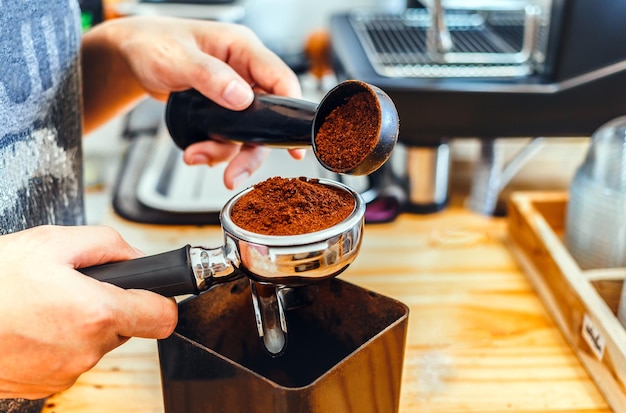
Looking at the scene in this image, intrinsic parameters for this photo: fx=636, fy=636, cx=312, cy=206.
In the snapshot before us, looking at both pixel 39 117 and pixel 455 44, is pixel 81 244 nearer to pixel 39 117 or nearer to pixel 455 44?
pixel 39 117

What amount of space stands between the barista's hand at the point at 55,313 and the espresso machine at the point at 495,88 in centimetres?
54

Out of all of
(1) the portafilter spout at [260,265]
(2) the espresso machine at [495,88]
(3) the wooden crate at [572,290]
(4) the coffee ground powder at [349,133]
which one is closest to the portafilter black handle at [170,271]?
(1) the portafilter spout at [260,265]

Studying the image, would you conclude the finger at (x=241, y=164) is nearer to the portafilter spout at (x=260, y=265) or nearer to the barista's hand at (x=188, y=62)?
the barista's hand at (x=188, y=62)

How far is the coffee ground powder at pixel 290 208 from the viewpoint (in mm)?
448

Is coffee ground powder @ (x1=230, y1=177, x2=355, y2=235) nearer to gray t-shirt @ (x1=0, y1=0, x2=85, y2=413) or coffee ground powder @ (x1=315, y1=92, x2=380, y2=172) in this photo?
coffee ground powder @ (x1=315, y1=92, x2=380, y2=172)

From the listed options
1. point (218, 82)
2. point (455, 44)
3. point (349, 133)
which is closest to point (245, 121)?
point (218, 82)

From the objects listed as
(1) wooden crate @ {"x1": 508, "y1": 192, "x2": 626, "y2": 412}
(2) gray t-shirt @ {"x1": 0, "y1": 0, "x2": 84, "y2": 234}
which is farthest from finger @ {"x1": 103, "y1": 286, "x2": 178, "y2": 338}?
(1) wooden crate @ {"x1": 508, "y1": 192, "x2": 626, "y2": 412}

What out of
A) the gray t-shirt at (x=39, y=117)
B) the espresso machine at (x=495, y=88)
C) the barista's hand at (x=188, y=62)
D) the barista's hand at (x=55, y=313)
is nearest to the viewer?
the barista's hand at (x=55, y=313)

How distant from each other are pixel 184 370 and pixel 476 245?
0.52 metres

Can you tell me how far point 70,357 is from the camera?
438 mm

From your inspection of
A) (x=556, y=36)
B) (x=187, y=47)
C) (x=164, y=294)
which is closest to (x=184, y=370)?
(x=164, y=294)

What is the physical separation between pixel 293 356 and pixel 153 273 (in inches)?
6.6

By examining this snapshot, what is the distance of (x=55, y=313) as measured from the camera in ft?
1.39

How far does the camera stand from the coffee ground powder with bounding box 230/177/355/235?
448mm
